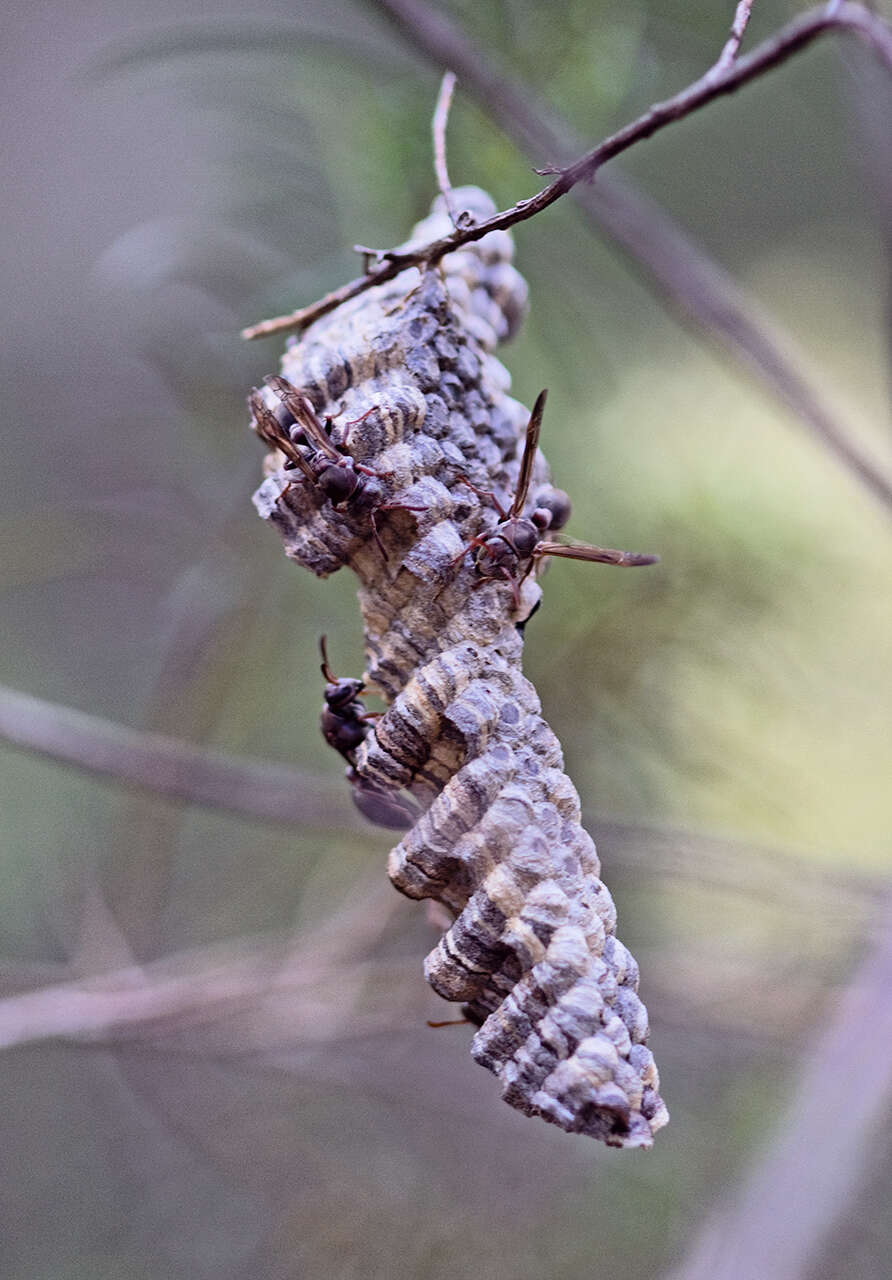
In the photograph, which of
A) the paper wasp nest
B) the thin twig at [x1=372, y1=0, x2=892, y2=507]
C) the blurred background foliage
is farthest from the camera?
the blurred background foliage

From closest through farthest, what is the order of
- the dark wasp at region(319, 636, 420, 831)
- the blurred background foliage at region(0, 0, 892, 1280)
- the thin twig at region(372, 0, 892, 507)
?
the dark wasp at region(319, 636, 420, 831), the thin twig at region(372, 0, 892, 507), the blurred background foliage at region(0, 0, 892, 1280)

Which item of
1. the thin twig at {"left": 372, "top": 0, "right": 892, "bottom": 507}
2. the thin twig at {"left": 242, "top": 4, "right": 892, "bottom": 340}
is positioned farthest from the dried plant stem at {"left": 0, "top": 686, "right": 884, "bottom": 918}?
the thin twig at {"left": 242, "top": 4, "right": 892, "bottom": 340}

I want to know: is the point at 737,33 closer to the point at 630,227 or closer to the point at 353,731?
the point at 353,731

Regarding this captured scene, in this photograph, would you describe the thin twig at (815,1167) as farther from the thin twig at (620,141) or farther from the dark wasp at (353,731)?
the thin twig at (620,141)

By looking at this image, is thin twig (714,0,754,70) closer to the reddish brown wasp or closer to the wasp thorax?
the reddish brown wasp

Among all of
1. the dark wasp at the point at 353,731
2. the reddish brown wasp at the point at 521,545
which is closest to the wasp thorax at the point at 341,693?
the dark wasp at the point at 353,731

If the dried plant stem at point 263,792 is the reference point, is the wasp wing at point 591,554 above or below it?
above
